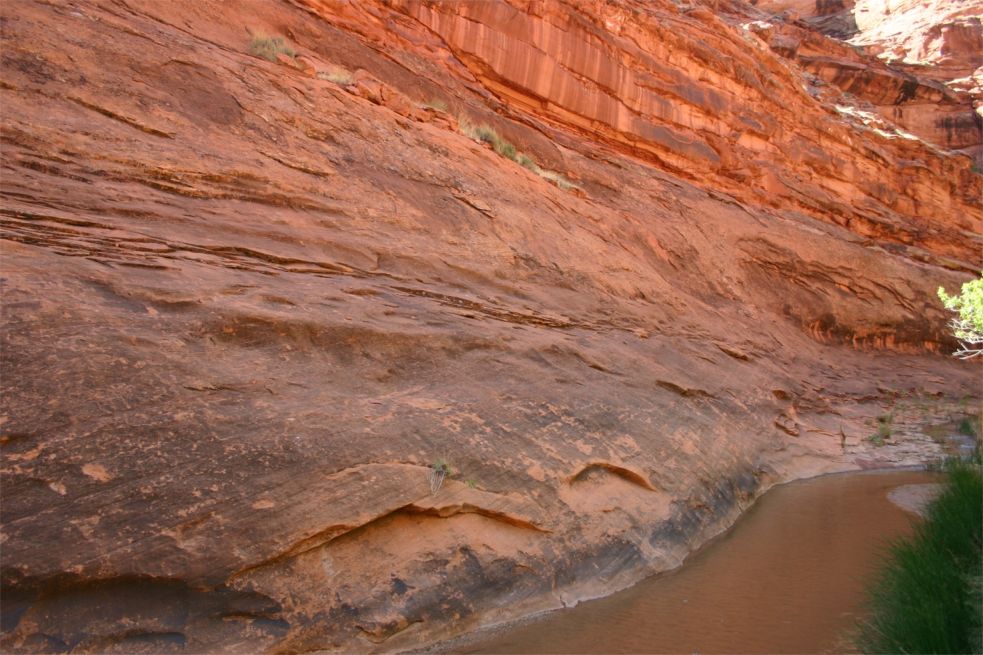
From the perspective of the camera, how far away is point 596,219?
13.1 metres

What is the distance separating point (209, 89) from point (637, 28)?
14.5 metres

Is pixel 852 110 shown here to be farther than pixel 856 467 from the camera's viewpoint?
Yes

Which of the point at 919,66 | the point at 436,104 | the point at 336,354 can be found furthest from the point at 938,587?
the point at 919,66

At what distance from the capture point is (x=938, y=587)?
4.12m

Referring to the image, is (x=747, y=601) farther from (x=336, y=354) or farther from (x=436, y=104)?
(x=436, y=104)

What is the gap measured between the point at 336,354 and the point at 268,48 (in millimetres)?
6649

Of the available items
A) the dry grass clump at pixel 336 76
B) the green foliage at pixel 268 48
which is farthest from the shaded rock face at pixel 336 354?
the green foliage at pixel 268 48

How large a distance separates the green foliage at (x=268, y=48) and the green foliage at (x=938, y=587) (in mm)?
10436

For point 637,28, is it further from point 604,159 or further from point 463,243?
point 463,243

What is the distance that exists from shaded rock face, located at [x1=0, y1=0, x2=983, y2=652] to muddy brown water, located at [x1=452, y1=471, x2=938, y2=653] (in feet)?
0.89

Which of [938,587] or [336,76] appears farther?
[336,76]

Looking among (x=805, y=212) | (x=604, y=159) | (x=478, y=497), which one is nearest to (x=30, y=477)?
(x=478, y=497)

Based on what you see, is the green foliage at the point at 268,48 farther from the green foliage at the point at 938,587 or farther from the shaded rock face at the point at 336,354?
the green foliage at the point at 938,587

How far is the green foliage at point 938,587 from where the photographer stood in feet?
12.3
